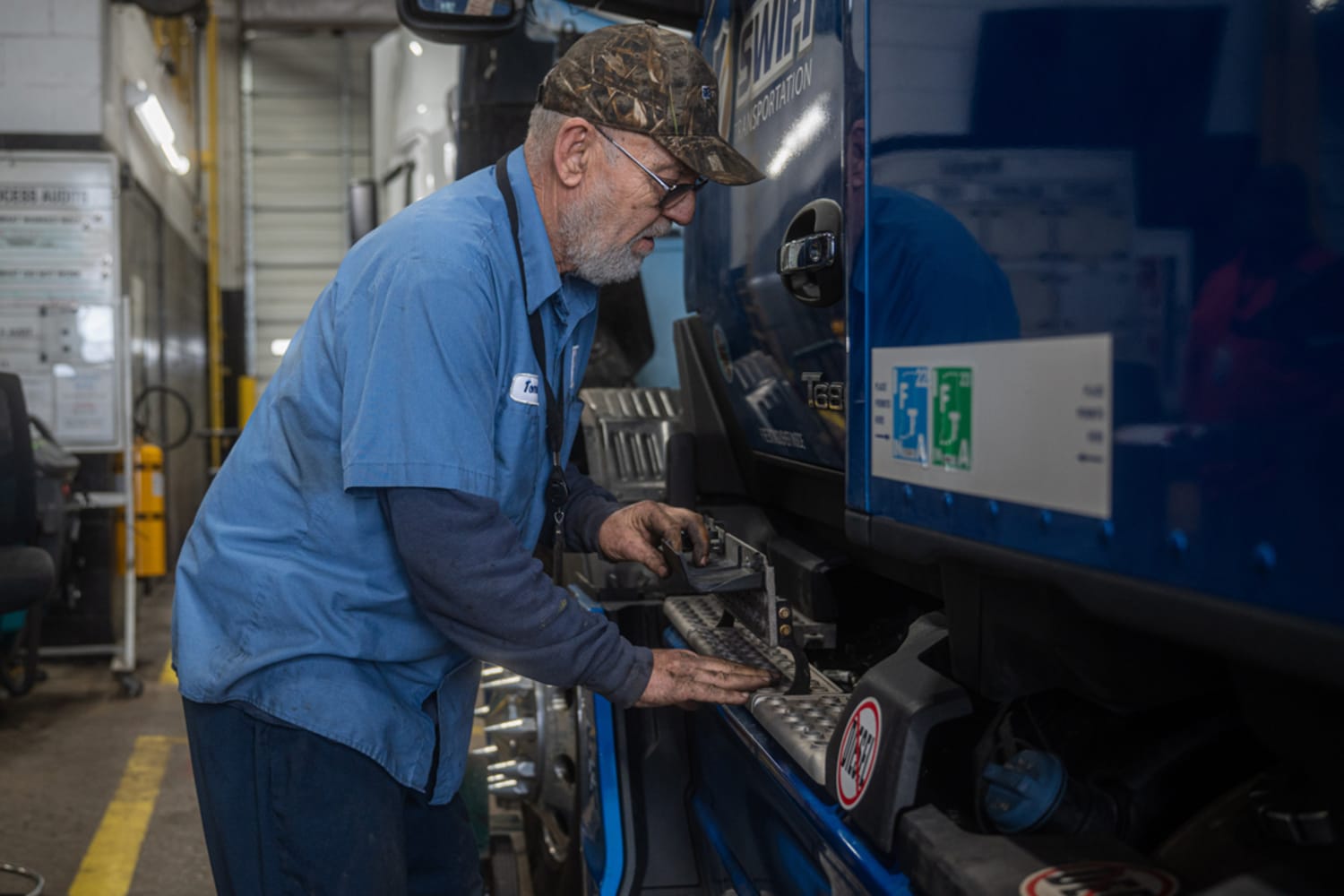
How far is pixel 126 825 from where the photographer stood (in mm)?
4160

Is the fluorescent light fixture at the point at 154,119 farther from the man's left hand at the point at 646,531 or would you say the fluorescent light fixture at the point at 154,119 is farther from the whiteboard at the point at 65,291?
the man's left hand at the point at 646,531

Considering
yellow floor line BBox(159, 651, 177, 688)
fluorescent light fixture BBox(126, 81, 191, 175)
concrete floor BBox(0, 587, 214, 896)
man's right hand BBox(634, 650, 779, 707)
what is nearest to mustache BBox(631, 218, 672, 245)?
man's right hand BBox(634, 650, 779, 707)

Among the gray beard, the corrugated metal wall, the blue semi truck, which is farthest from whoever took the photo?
the corrugated metal wall

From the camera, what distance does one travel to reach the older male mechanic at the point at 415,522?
5.16 feet

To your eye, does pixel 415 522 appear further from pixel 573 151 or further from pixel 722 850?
pixel 722 850

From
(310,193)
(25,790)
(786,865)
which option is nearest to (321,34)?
(310,193)

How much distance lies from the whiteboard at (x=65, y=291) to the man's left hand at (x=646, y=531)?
5137 mm

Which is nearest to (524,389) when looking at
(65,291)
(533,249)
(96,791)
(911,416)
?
(533,249)

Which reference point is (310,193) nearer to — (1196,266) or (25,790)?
(25,790)

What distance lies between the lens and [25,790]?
446 centimetres

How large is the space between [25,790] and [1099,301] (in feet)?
15.5

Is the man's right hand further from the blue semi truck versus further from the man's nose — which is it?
the man's nose

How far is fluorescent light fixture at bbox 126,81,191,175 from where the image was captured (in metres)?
7.46

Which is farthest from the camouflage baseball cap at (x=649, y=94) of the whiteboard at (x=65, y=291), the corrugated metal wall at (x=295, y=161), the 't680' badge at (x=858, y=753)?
the corrugated metal wall at (x=295, y=161)
